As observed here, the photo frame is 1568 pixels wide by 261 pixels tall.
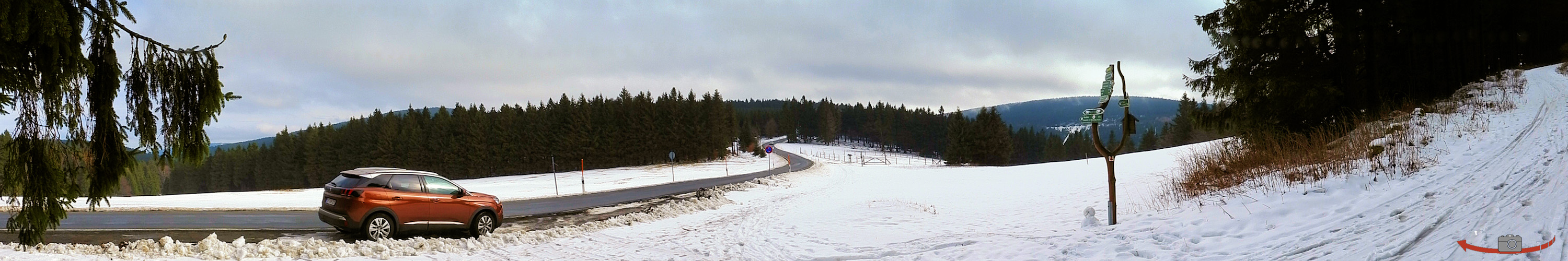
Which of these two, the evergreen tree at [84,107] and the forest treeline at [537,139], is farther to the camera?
the forest treeline at [537,139]

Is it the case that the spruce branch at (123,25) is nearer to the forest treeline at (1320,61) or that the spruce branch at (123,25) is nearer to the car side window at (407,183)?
the car side window at (407,183)

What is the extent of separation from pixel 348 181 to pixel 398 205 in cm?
87

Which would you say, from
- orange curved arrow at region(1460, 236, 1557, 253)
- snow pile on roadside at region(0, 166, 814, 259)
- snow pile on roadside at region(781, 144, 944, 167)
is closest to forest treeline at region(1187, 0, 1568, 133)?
orange curved arrow at region(1460, 236, 1557, 253)

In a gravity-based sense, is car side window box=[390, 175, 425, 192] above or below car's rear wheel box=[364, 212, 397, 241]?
above

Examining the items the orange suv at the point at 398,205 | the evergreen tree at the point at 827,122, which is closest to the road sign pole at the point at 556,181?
the orange suv at the point at 398,205

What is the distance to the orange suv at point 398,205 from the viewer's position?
9.71 meters

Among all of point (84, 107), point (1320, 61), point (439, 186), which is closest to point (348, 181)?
point (439, 186)

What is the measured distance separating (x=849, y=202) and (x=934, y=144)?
108m

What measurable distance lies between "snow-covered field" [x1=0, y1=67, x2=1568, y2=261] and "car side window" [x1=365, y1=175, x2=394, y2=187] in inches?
48.3

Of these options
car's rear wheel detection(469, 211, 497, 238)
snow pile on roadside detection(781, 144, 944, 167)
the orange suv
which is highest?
the orange suv

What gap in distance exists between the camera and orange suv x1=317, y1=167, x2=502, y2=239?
971cm

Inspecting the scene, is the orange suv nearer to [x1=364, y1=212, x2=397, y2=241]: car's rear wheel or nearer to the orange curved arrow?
[x1=364, y1=212, x2=397, y2=241]: car's rear wheel

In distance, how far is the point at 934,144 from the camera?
123 m

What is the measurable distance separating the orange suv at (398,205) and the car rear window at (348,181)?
11 millimetres
